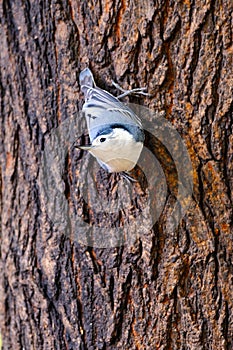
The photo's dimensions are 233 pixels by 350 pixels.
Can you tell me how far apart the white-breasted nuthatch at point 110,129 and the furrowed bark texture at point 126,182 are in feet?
0.20

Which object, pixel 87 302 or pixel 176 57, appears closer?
pixel 176 57

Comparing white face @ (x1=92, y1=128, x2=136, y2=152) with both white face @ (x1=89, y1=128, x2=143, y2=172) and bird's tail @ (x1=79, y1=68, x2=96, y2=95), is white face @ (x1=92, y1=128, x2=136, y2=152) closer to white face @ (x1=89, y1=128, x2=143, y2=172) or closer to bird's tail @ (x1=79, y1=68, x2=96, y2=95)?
white face @ (x1=89, y1=128, x2=143, y2=172)

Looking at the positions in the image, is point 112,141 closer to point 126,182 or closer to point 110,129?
point 110,129

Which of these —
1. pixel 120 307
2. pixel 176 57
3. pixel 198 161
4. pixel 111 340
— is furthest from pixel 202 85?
pixel 111 340

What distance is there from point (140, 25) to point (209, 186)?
1.75 feet

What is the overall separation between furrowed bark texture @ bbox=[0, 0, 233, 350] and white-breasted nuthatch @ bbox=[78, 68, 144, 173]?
0.06 metres

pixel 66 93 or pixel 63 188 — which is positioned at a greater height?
pixel 66 93

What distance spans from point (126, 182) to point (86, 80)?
0.34 metres

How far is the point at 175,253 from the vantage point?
1.54 m

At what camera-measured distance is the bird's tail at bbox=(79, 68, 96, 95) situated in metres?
1.49

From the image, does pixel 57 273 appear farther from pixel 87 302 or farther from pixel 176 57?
pixel 176 57

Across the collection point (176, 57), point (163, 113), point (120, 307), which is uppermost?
point (176, 57)

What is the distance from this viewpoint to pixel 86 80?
1.50m

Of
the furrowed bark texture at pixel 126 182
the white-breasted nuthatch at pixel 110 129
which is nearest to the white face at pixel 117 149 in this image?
the white-breasted nuthatch at pixel 110 129
